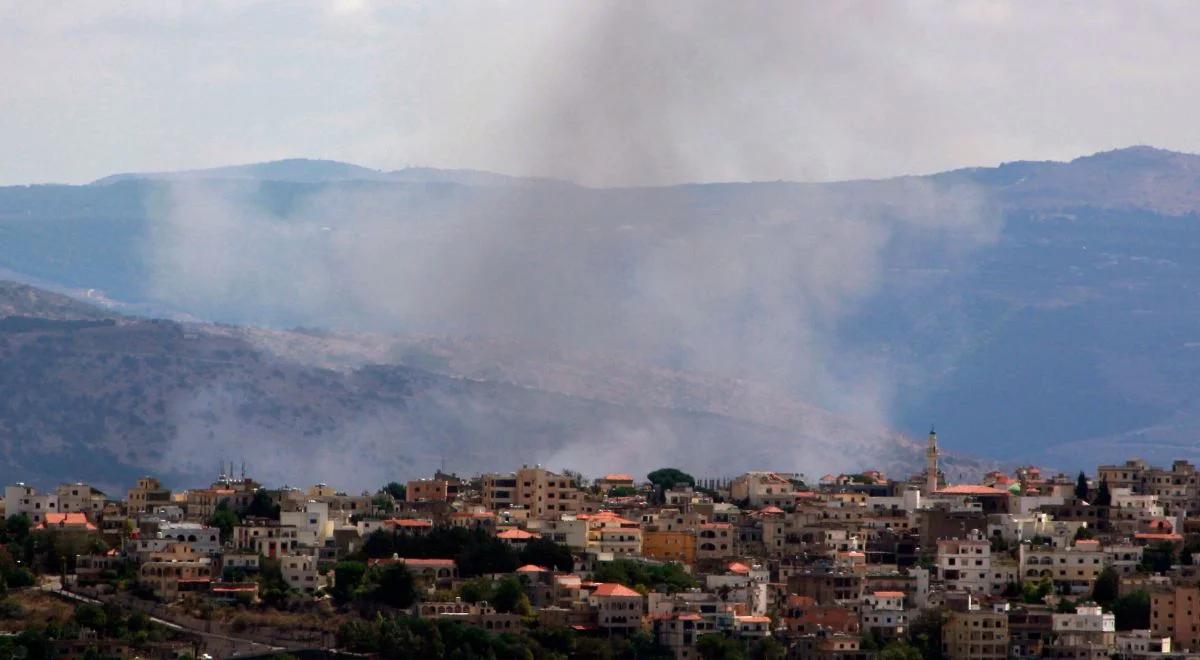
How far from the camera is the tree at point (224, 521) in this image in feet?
285

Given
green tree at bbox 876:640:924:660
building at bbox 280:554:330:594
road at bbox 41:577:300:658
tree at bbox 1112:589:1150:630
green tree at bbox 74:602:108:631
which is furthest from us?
building at bbox 280:554:330:594

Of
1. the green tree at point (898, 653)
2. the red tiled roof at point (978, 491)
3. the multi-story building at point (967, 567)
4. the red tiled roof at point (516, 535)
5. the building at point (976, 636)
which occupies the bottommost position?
the green tree at point (898, 653)

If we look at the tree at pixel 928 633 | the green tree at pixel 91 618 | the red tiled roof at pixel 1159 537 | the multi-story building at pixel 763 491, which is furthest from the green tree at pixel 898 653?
the multi-story building at pixel 763 491

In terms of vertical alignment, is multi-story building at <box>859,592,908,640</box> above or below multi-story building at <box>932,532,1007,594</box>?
below

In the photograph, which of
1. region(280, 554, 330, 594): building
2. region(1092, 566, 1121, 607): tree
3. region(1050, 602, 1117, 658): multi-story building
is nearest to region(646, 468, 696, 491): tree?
region(1092, 566, 1121, 607): tree

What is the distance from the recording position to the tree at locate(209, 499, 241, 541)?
8700cm

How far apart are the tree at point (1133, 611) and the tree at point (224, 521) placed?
1920 centimetres

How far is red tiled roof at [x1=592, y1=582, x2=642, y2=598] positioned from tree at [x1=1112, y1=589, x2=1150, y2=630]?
981 centimetres

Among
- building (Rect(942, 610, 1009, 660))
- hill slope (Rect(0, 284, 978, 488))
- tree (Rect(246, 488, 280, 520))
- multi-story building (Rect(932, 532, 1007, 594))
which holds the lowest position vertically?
building (Rect(942, 610, 1009, 660))

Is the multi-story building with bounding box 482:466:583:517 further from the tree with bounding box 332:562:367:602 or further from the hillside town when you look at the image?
the tree with bounding box 332:562:367:602

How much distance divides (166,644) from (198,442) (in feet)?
293

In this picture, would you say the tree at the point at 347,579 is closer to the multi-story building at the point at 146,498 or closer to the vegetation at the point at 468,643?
the vegetation at the point at 468,643

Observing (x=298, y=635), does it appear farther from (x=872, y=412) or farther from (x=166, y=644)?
(x=872, y=412)

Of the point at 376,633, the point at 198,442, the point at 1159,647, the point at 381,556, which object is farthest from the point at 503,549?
the point at 198,442
